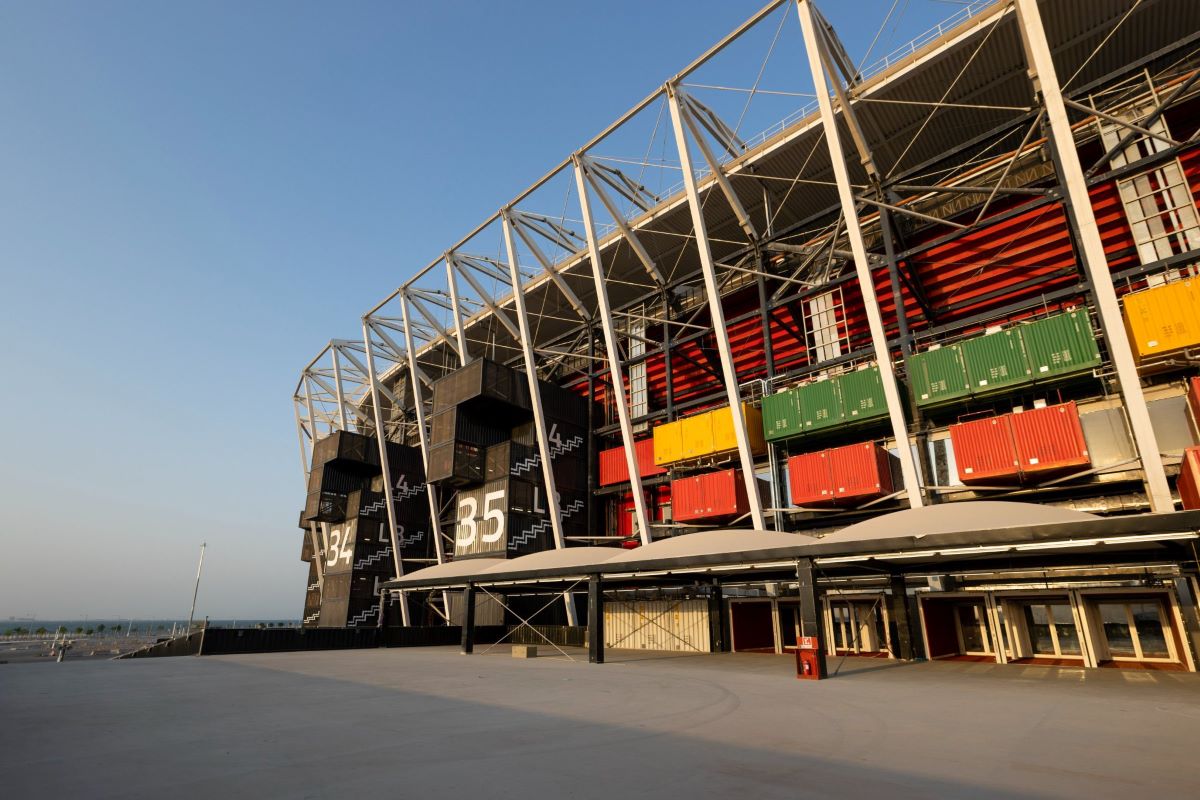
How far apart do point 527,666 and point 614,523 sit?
76.1ft

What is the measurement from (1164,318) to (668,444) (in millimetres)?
22676

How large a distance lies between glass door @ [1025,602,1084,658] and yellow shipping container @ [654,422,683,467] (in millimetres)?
17874

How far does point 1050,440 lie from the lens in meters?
22.6

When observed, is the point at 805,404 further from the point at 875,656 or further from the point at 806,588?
the point at 806,588

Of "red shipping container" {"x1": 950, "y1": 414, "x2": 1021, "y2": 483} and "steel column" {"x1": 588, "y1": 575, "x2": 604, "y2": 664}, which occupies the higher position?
"red shipping container" {"x1": 950, "y1": 414, "x2": 1021, "y2": 483}

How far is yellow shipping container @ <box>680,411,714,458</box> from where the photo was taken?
34.2m

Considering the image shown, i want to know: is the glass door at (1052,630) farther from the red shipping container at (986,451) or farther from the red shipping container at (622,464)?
the red shipping container at (622,464)

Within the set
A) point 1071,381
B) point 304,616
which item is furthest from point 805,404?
point 304,616

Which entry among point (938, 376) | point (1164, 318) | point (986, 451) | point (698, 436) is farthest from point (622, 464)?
point (1164, 318)

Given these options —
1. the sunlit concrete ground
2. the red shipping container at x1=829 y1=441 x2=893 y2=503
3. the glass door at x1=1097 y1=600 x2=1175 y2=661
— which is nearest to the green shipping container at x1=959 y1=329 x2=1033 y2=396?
the red shipping container at x1=829 y1=441 x2=893 y2=503

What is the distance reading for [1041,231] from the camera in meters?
30.6

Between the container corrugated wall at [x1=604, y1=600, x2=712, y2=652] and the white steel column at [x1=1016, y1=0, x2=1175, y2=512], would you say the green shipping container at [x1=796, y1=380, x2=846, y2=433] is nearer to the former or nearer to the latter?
the container corrugated wall at [x1=604, y1=600, x2=712, y2=652]

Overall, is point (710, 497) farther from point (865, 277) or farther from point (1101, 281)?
point (1101, 281)

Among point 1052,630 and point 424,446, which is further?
point 424,446
